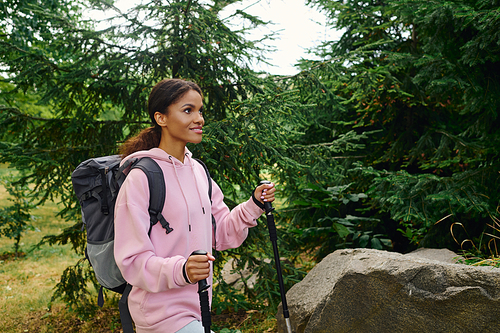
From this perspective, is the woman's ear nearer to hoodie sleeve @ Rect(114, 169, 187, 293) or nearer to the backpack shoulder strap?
the backpack shoulder strap

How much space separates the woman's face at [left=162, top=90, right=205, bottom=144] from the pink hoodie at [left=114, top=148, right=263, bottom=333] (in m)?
0.15

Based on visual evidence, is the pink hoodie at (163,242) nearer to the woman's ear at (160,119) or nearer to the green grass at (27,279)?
the woman's ear at (160,119)

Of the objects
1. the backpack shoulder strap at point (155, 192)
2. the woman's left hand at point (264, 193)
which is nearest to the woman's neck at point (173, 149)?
the backpack shoulder strap at point (155, 192)

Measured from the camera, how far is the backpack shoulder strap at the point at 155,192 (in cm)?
188

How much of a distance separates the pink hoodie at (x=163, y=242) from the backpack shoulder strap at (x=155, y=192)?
0.03 metres

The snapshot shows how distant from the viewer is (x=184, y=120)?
2111 millimetres

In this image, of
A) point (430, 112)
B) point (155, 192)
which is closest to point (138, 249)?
point (155, 192)

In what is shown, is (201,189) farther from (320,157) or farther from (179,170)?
(320,157)

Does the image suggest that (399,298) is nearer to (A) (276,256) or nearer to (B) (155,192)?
(A) (276,256)

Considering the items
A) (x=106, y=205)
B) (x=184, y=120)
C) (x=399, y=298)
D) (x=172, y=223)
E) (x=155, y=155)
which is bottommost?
(x=399, y=298)

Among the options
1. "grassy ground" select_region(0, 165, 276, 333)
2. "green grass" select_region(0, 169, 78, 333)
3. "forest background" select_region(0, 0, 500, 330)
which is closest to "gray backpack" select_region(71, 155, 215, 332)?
"forest background" select_region(0, 0, 500, 330)

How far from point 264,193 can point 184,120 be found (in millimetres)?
647

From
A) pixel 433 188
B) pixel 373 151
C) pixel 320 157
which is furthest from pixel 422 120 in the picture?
pixel 320 157

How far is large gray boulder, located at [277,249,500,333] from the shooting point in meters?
2.79
